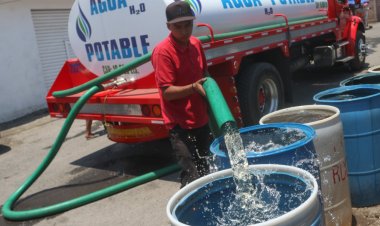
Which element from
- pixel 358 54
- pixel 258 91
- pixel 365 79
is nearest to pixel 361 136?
pixel 365 79

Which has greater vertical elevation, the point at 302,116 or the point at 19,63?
the point at 19,63

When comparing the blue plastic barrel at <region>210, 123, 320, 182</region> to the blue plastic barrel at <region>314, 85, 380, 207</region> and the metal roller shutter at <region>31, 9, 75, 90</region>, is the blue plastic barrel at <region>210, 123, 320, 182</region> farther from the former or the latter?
the metal roller shutter at <region>31, 9, 75, 90</region>

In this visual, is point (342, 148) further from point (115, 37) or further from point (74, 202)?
point (115, 37)

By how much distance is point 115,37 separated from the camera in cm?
528

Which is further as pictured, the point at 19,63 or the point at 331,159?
the point at 19,63

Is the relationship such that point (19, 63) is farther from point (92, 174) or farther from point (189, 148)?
point (189, 148)

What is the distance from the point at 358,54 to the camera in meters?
10.3

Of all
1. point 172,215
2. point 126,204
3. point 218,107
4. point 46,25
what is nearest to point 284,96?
point 126,204

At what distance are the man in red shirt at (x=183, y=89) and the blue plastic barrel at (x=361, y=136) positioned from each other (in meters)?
1.06

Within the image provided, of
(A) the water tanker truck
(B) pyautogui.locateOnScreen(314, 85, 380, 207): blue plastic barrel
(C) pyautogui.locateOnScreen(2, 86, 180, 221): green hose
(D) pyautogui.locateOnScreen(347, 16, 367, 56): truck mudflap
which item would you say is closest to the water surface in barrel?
(B) pyautogui.locateOnScreen(314, 85, 380, 207): blue plastic barrel

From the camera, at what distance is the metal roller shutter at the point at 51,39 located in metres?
12.4

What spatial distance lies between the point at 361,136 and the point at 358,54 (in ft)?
24.5

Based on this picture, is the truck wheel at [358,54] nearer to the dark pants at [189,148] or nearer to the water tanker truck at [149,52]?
the water tanker truck at [149,52]

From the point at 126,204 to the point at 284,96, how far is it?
3.33 metres
